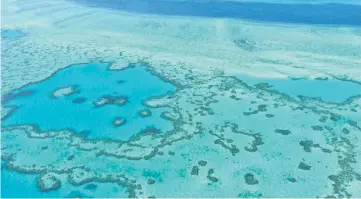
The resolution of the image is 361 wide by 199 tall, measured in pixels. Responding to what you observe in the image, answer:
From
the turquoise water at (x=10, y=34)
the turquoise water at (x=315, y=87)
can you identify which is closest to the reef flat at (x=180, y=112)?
the turquoise water at (x=315, y=87)

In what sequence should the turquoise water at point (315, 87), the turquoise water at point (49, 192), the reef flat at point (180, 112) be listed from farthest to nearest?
the turquoise water at point (315, 87), the reef flat at point (180, 112), the turquoise water at point (49, 192)

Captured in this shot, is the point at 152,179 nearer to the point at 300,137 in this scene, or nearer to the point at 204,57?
the point at 300,137

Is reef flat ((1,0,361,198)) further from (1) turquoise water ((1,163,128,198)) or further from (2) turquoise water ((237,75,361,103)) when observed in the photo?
(2) turquoise water ((237,75,361,103))

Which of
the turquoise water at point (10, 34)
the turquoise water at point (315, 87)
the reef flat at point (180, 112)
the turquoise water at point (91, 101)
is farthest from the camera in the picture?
the turquoise water at point (10, 34)

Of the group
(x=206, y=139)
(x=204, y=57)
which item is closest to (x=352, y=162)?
(x=206, y=139)

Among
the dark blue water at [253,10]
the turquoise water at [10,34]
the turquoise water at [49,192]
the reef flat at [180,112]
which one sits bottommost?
the turquoise water at [49,192]

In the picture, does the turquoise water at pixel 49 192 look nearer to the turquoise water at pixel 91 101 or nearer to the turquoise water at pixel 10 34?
the turquoise water at pixel 91 101

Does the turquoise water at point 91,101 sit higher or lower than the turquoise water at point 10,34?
lower
